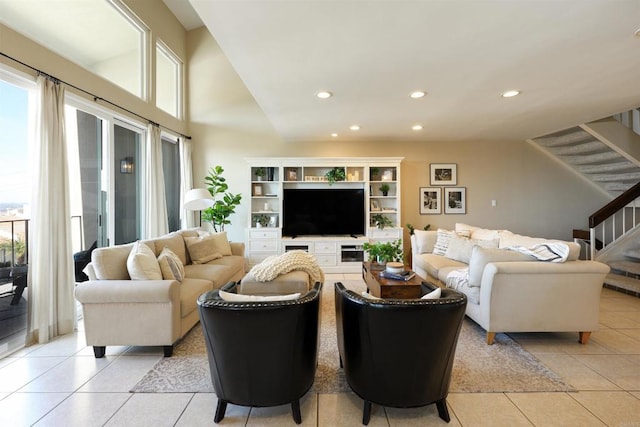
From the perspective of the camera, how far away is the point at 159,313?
2.52m

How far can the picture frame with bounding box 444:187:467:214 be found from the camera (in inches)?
240

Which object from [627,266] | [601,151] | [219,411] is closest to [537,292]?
[219,411]

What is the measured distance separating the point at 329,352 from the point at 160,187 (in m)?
3.65

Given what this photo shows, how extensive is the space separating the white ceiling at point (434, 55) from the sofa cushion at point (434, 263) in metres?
2.08

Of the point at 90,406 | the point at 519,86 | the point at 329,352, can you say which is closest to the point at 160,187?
the point at 90,406

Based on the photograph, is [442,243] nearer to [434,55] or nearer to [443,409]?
[434,55]

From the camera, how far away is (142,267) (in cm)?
266

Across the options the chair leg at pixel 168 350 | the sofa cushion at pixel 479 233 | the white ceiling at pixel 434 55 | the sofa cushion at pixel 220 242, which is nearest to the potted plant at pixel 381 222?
the sofa cushion at pixel 479 233

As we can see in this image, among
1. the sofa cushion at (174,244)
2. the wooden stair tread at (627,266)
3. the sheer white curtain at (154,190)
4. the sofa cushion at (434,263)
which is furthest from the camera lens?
the sheer white curtain at (154,190)

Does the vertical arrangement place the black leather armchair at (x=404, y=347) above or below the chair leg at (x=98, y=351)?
above

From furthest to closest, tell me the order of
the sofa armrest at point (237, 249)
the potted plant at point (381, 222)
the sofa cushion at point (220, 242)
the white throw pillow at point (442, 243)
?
the potted plant at point (381, 222) → the sofa armrest at point (237, 249) → the white throw pillow at point (442, 243) → the sofa cushion at point (220, 242)

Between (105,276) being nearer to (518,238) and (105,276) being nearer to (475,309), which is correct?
(475,309)

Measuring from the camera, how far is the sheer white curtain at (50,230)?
2.77 m

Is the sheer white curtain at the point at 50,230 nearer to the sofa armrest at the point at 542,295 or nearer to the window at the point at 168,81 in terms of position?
the window at the point at 168,81
